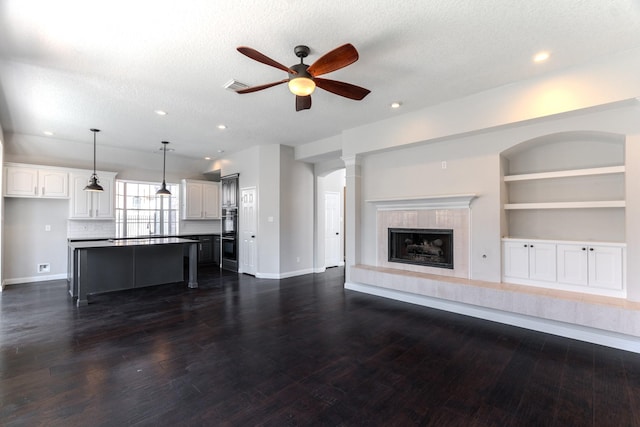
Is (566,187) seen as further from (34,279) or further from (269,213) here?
(34,279)

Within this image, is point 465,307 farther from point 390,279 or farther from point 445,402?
point 445,402

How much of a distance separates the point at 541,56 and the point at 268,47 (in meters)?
2.75

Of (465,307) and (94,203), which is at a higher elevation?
(94,203)

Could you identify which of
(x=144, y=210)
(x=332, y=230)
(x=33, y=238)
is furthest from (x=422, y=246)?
(x=33, y=238)

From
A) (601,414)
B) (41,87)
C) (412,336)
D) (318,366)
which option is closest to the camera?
(601,414)

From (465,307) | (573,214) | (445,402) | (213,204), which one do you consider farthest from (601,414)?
(213,204)

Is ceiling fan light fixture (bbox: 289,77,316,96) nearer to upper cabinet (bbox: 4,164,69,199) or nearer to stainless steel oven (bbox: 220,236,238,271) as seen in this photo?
stainless steel oven (bbox: 220,236,238,271)

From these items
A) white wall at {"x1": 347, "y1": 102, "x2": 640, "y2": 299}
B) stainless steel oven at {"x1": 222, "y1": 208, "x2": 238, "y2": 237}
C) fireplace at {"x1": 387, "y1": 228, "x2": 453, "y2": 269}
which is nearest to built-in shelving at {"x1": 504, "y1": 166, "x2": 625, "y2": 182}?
white wall at {"x1": 347, "y1": 102, "x2": 640, "y2": 299}

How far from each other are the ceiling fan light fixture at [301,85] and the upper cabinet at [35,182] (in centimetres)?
626

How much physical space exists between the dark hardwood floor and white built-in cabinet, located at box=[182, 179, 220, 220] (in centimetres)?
408

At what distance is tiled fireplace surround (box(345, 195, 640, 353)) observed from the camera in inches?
120

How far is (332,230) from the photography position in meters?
7.79

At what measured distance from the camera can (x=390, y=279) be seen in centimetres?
469

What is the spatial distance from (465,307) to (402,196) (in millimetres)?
1905
